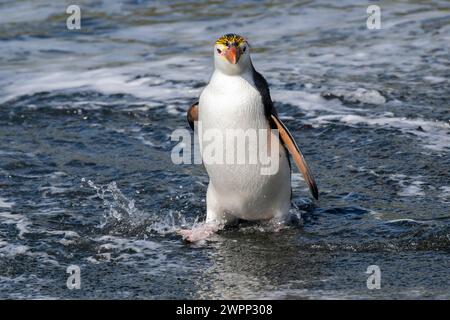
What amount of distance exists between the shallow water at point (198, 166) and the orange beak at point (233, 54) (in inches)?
41.3

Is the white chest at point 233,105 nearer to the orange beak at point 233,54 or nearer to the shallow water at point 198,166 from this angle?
the orange beak at point 233,54

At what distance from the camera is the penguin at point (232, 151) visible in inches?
221

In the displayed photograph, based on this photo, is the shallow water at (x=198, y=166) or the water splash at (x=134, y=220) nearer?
the shallow water at (x=198, y=166)

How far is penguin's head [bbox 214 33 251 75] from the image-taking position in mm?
5609

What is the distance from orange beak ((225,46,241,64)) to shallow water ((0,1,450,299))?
1049 mm

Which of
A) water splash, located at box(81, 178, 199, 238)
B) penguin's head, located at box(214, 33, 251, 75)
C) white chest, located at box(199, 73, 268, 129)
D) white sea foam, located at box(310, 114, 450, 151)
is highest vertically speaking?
penguin's head, located at box(214, 33, 251, 75)

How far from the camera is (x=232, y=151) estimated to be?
5.72 m

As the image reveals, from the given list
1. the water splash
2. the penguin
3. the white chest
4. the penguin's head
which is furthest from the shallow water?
the penguin's head

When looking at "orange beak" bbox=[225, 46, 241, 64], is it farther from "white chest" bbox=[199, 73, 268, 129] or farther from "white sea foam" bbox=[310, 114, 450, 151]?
"white sea foam" bbox=[310, 114, 450, 151]

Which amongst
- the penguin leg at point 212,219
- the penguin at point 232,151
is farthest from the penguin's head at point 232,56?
the penguin leg at point 212,219

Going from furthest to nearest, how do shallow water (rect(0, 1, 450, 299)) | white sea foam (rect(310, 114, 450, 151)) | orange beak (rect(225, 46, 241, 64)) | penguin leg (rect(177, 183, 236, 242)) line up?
white sea foam (rect(310, 114, 450, 151))
penguin leg (rect(177, 183, 236, 242))
orange beak (rect(225, 46, 241, 64))
shallow water (rect(0, 1, 450, 299))

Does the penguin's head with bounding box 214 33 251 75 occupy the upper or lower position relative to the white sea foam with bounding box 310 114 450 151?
upper

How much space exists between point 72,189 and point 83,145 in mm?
1225

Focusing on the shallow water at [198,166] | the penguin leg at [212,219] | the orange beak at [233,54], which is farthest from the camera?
the penguin leg at [212,219]
